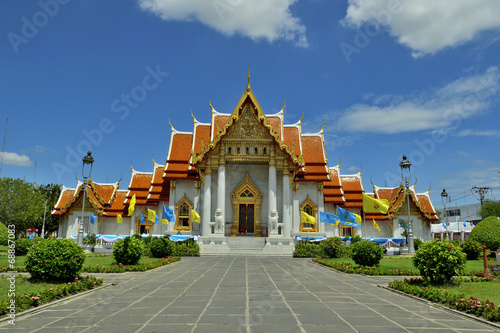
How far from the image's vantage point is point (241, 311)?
764cm

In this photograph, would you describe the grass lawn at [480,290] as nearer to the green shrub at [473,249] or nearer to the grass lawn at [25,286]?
the green shrub at [473,249]

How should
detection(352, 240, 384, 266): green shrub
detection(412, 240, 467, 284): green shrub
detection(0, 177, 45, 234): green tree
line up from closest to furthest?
detection(412, 240, 467, 284): green shrub < detection(352, 240, 384, 266): green shrub < detection(0, 177, 45, 234): green tree

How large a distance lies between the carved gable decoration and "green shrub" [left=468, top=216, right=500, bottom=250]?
16.3 metres

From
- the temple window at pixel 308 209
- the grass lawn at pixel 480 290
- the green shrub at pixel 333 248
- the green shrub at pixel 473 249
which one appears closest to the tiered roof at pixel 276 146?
the temple window at pixel 308 209

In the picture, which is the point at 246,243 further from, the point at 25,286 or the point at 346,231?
the point at 25,286

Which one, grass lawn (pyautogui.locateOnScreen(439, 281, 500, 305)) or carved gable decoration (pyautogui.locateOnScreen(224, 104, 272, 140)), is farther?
carved gable decoration (pyautogui.locateOnScreen(224, 104, 272, 140))

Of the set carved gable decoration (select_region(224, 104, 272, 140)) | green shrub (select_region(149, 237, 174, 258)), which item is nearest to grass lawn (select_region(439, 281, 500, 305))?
green shrub (select_region(149, 237, 174, 258))

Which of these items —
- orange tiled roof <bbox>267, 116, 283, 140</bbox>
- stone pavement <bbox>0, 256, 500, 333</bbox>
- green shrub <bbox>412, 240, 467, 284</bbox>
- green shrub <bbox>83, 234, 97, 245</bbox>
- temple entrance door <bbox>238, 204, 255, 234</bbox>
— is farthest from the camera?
orange tiled roof <bbox>267, 116, 283, 140</bbox>

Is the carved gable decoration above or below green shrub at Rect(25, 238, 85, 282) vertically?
above

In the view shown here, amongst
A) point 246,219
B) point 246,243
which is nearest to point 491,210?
point 246,219

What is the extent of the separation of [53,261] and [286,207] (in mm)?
22154

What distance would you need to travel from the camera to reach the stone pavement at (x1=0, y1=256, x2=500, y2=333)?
650 cm

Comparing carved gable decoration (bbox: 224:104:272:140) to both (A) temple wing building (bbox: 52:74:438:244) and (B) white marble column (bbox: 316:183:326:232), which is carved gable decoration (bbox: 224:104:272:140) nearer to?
(A) temple wing building (bbox: 52:74:438:244)

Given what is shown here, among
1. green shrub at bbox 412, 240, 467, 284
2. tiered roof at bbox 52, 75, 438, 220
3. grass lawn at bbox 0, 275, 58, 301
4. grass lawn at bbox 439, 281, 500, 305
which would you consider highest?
tiered roof at bbox 52, 75, 438, 220
